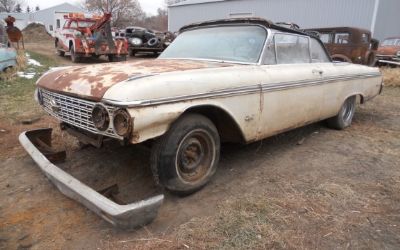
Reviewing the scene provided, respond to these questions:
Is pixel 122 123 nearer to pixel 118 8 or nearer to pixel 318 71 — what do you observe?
pixel 318 71

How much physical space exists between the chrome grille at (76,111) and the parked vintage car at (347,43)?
1167 centimetres

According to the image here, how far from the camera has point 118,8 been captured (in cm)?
4828

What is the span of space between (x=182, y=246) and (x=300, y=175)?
181 cm

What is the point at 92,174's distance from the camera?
375 centimetres

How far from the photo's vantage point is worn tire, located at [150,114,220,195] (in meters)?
2.94

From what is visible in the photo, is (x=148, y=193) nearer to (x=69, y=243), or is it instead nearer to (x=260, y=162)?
(x=69, y=243)

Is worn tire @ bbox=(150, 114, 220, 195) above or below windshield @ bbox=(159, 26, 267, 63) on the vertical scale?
below

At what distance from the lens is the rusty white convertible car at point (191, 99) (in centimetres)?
265

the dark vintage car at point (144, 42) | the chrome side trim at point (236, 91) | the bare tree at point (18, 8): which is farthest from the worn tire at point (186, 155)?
the bare tree at point (18, 8)

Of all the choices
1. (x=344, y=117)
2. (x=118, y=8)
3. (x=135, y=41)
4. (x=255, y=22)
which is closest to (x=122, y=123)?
(x=255, y=22)

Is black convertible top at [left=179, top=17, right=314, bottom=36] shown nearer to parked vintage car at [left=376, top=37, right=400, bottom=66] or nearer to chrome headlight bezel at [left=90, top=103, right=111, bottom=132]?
chrome headlight bezel at [left=90, top=103, right=111, bottom=132]

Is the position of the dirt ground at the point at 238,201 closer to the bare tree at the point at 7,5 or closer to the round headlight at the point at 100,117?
the round headlight at the point at 100,117

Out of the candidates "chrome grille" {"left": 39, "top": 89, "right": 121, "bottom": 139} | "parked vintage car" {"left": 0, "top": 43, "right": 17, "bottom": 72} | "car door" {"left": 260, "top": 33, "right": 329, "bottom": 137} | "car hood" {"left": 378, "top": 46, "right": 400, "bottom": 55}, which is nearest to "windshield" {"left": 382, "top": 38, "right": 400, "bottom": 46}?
"car hood" {"left": 378, "top": 46, "right": 400, "bottom": 55}

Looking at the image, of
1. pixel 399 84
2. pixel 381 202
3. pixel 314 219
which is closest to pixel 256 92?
pixel 314 219
